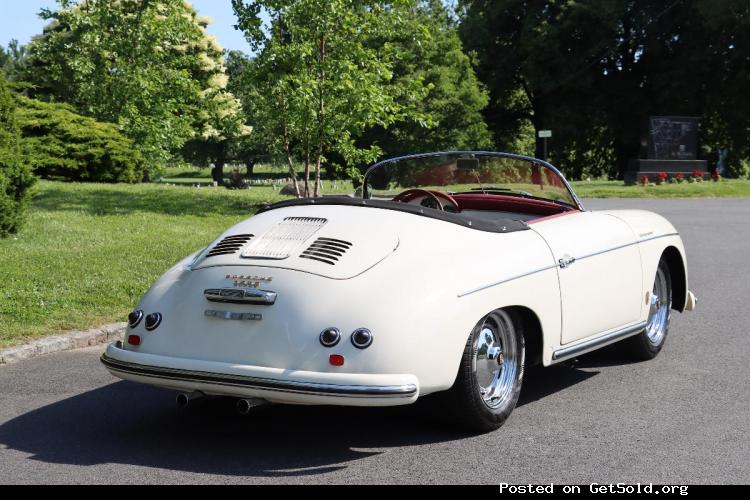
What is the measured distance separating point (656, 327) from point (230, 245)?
327 cm

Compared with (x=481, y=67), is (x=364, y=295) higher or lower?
lower

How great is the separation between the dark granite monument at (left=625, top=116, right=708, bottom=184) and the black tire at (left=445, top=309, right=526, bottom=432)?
35728mm

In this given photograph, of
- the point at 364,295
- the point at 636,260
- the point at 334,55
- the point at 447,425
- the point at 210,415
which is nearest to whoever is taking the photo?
the point at 364,295

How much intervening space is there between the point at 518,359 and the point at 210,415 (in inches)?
67.2

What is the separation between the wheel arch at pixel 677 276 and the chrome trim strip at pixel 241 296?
11.4 feet

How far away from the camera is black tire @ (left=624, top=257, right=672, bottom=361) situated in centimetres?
677

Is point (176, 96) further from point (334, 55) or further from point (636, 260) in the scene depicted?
point (636, 260)

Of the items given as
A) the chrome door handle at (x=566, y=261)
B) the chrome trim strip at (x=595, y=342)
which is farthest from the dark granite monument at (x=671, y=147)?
the chrome door handle at (x=566, y=261)

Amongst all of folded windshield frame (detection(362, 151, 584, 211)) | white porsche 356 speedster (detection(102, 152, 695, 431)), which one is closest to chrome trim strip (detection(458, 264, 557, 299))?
white porsche 356 speedster (detection(102, 152, 695, 431))

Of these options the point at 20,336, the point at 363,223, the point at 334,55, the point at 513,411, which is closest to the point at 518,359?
the point at 513,411

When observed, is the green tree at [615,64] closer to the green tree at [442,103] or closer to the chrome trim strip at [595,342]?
the green tree at [442,103]

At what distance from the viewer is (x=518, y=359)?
5.33 m

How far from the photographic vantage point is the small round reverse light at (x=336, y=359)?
4.48 metres

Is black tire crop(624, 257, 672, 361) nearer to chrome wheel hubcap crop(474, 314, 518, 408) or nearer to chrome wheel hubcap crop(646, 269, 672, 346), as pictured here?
chrome wheel hubcap crop(646, 269, 672, 346)
